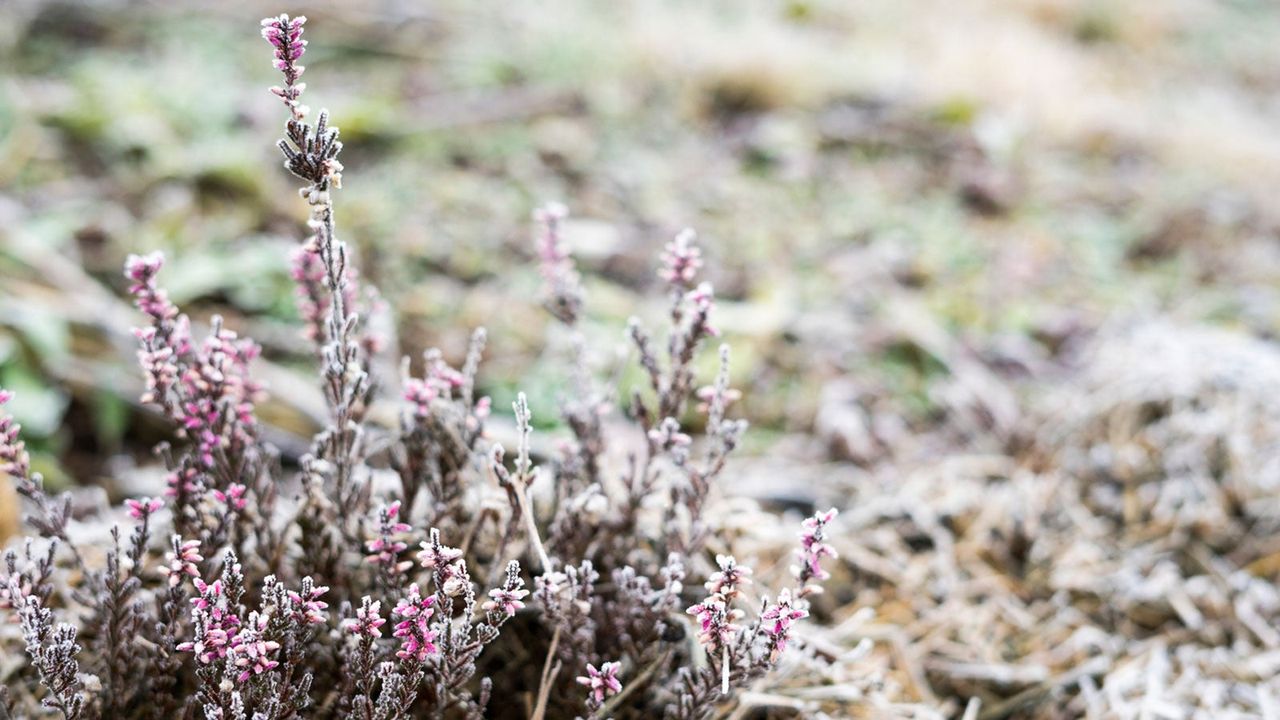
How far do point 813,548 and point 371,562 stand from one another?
2.35 ft

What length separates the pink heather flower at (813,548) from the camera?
110 cm

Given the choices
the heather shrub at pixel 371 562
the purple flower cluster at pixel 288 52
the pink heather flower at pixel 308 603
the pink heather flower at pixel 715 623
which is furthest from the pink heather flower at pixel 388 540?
the purple flower cluster at pixel 288 52

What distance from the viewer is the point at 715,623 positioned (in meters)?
1.14

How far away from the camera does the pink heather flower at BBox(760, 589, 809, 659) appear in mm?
1131

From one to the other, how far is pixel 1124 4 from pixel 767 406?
29.4 feet

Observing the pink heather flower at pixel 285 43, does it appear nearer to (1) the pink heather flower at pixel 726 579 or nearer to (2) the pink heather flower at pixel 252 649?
(2) the pink heather flower at pixel 252 649

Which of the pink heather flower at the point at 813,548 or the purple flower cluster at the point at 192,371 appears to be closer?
the pink heather flower at the point at 813,548

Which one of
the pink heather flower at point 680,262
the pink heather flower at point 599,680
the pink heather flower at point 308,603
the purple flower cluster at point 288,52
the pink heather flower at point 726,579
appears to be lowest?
the pink heather flower at point 599,680

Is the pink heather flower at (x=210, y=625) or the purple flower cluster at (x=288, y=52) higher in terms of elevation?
the purple flower cluster at (x=288, y=52)

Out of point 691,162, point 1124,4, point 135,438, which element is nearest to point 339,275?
point 135,438

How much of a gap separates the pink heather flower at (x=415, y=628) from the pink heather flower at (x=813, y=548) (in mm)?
463

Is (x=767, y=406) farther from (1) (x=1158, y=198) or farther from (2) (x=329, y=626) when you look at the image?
(1) (x=1158, y=198)

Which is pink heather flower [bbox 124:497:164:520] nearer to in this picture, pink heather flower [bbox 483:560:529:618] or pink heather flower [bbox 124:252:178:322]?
pink heather flower [bbox 124:252:178:322]

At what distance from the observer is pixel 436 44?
5.70 meters
